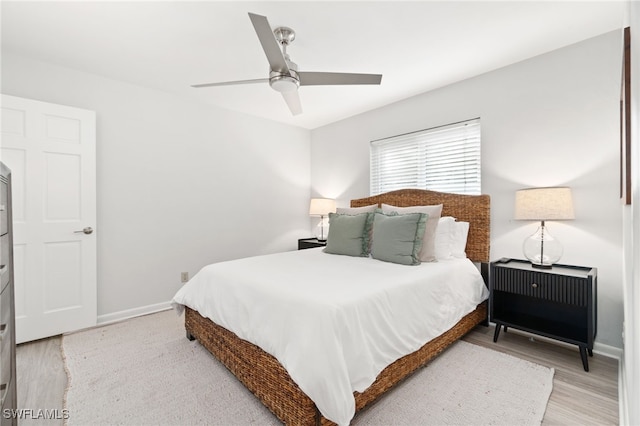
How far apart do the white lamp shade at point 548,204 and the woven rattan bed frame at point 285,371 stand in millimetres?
551

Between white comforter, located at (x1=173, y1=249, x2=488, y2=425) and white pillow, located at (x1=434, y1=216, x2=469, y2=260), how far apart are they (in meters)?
0.15

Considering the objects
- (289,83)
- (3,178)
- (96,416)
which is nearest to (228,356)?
(96,416)

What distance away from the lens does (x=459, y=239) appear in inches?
115

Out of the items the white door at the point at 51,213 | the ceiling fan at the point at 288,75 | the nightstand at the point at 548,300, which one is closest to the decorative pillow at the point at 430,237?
the nightstand at the point at 548,300

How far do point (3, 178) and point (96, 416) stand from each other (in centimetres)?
139

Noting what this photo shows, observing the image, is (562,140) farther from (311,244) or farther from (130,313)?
(130,313)

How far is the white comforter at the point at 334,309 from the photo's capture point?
1404 millimetres

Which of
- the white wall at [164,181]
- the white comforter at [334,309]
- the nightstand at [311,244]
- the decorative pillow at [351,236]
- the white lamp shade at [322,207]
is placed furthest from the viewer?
the white lamp shade at [322,207]

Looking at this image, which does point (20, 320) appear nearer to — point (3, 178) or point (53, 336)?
point (53, 336)

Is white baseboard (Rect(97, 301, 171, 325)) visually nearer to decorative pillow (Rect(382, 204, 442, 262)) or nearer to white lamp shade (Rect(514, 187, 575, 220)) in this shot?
decorative pillow (Rect(382, 204, 442, 262))

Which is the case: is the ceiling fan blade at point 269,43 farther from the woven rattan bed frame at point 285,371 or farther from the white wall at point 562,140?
the white wall at point 562,140

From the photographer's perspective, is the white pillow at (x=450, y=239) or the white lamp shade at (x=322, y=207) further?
the white lamp shade at (x=322, y=207)

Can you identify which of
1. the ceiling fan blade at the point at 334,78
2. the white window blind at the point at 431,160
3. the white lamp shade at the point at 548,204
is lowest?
the white lamp shade at the point at 548,204

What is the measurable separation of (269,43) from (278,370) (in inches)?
74.9
